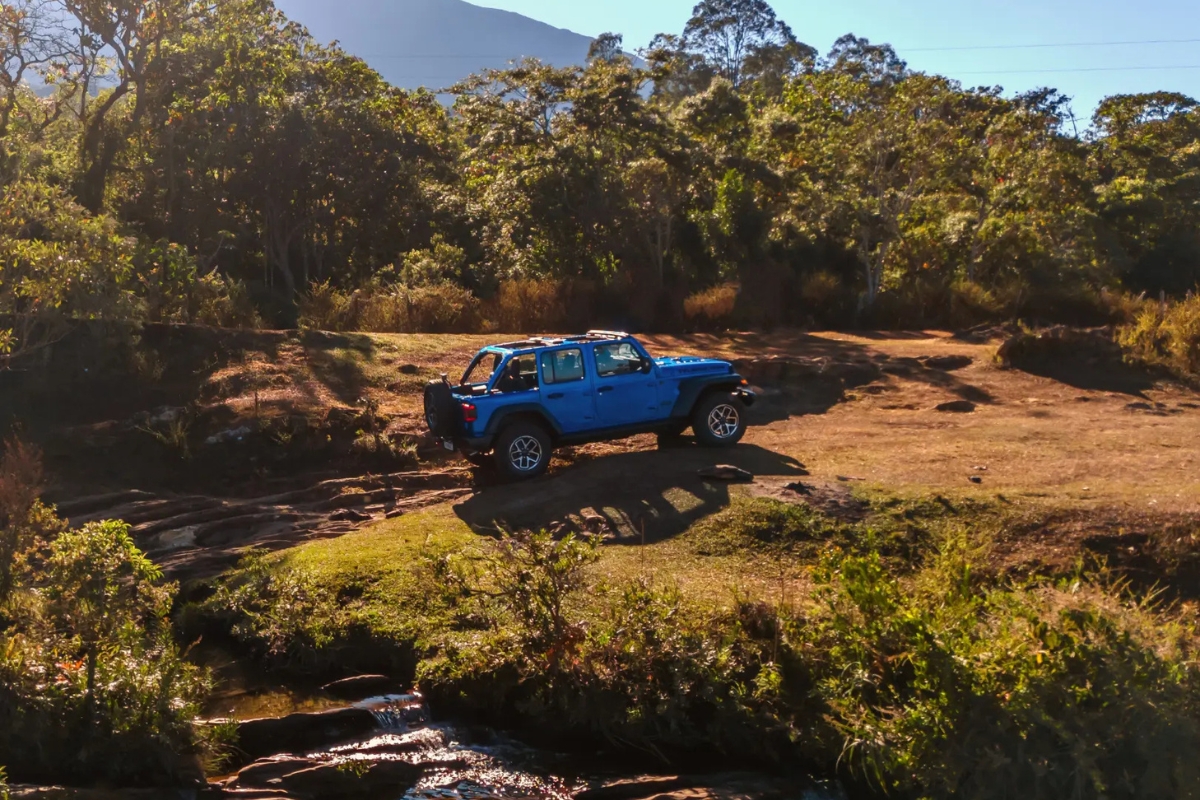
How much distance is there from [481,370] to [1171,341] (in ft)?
42.8

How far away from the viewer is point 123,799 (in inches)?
276

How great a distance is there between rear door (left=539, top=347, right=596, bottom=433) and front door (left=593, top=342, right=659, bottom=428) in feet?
0.51

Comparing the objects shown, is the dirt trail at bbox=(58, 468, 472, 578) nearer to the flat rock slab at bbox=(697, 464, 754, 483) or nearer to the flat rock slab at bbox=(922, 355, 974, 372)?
the flat rock slab at bbox=(697, 464, 754, 483)

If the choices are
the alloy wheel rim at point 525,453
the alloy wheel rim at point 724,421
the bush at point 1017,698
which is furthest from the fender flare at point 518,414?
the bush at point 1017,698

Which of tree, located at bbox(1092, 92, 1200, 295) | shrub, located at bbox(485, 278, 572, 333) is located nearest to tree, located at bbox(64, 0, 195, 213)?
shrub, located at bbox(485, 278, 572, 333)

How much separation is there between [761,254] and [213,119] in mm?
13598

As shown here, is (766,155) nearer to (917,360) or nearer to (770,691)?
(917,360)

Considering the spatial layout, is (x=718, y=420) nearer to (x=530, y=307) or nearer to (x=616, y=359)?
(x=616, y=359)

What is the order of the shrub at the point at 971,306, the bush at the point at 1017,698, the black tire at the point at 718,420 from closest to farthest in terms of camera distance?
the bush at the point at 1017,698 → the black tire at the point at 718,420 → the shrub at the point at 971,306

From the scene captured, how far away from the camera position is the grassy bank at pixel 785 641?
605 cm

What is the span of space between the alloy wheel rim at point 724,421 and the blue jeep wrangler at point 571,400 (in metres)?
0.01

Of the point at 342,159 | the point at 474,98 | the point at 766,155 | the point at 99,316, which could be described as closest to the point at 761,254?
the point at 766,155

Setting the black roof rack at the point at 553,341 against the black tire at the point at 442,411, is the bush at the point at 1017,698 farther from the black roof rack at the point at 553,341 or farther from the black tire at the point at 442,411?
the black roof rack at the point at 553,341

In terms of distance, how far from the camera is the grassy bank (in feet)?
19.9
